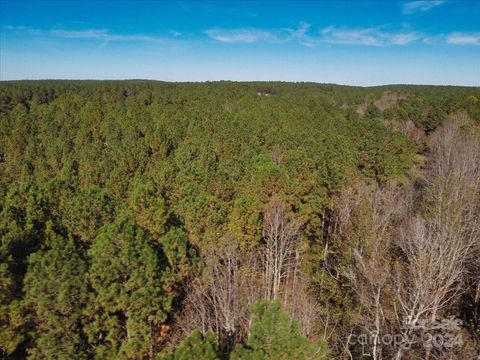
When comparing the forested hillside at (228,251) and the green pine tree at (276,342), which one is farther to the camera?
the forested hillside at (228,251)

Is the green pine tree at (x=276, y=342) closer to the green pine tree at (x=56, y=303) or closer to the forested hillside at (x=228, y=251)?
the forested hillside at (x=228, y=251)

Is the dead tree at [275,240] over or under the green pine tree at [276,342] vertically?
Answer: under

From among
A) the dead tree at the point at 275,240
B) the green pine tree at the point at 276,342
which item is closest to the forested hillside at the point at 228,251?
the green pine tree at the point at 276,342

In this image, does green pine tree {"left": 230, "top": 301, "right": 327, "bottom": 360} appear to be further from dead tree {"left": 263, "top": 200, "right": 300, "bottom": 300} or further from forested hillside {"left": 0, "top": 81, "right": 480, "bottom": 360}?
dead tree {"left": 263, "top": 200, "right": 300, "bottom": 300}

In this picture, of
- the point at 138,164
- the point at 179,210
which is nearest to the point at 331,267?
the point at 179,210

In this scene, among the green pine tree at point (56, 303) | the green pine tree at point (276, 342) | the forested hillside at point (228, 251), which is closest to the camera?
the green pine tree at point (276, 342)

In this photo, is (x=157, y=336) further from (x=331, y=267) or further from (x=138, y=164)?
(x=138, y=164)

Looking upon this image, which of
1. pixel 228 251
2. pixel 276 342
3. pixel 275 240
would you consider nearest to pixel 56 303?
pixel 228 251

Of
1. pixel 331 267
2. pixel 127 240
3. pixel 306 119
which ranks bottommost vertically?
pixel 331 267
